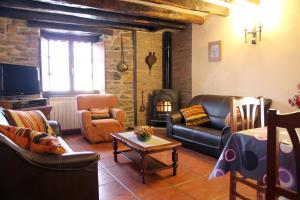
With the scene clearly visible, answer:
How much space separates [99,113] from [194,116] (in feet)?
6.14

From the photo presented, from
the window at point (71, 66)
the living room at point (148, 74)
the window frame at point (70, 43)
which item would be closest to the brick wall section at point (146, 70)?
the living room at point (148, 74)

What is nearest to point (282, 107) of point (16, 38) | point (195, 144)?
Result: point (195, 144)

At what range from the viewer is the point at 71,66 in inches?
216

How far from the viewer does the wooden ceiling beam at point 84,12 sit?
375 cm

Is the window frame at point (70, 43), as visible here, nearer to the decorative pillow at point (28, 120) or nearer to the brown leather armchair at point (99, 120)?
the brown leather armchair at point (99, 120)

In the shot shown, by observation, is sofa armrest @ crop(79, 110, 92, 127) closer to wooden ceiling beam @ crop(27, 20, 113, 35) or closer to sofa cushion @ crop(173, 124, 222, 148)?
sofa cushion @ crop(173, 124, 222, 148)

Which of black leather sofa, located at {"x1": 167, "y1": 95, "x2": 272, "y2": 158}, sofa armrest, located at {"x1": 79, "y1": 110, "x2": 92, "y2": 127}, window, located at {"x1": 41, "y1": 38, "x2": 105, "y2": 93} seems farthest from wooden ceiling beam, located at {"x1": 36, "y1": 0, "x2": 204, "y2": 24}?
sofa armrest, located at {"x1": 79, "y1": 110, "x2": 92, "y2": 127}

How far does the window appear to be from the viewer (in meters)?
5.22

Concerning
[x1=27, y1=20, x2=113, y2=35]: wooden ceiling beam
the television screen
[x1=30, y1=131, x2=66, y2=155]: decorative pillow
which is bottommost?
[x1=30, y1=131, x2=66, y2=155]: decorative pillow

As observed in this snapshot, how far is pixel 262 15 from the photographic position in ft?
12.5

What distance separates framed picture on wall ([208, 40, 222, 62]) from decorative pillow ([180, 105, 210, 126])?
109 centimetres

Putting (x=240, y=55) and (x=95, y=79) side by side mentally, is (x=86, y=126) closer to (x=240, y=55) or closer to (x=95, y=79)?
(x=95, y=79)

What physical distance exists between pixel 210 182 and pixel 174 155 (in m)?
0.52

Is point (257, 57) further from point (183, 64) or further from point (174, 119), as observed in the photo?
point (183, 64)
